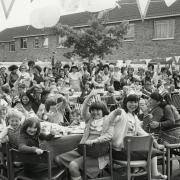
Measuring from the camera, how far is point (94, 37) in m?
21.3

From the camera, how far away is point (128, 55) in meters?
27.1

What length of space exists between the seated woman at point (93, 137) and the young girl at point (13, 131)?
1.99 ft

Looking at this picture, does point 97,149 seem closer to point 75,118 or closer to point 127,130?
point 127,130

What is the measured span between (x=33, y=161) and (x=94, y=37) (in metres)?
17.6

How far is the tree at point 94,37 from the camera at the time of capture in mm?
21375

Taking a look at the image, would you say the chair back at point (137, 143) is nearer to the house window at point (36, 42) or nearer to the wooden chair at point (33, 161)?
the wooden chair at point (33, 161)

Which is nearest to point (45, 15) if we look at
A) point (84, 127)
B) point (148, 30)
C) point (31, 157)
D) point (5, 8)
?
point (5, 8)

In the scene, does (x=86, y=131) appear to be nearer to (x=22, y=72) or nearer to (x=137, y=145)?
(x=137, y=145)

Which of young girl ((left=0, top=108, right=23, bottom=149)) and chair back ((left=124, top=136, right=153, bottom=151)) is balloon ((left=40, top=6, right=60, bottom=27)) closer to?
young girl ((left=0, top=108, right=23, bottom=149))

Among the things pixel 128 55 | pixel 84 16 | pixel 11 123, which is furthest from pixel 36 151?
pixel 84 16

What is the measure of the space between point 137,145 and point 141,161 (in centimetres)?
33

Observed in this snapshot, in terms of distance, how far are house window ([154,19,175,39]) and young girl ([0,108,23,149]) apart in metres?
21.1

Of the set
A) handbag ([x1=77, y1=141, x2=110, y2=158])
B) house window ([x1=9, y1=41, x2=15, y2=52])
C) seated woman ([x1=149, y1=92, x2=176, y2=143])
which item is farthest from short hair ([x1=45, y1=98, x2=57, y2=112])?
house window ([x1=9, y1=41, x2=15, y2=52])

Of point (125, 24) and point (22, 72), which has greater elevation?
point (125, 24)
